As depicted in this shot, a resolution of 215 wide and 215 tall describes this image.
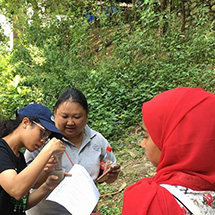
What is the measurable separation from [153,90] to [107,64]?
58.4 inches

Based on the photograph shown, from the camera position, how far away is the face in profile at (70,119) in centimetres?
227

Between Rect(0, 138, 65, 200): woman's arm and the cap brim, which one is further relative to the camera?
the cap brim

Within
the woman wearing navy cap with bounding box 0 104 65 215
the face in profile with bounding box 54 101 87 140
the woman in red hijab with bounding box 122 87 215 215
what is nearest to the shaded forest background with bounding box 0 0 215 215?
the face in profile with bounding box 54 101 87 140

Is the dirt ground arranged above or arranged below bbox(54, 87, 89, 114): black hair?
below

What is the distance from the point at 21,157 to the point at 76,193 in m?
0.44

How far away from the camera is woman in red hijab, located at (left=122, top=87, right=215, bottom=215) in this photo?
119 cm

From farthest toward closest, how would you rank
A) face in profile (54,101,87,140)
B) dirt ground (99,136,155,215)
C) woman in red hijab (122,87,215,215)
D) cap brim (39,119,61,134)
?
dirt ground (99,136,155,215) → face in profile (54,101,87,140) → cap brim (39,119,61,134) → woman in red hijab (122,87,215,215)

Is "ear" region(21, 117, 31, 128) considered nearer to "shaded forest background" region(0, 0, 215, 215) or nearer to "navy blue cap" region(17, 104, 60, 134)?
"navy blue cap" region(17, 104, 60, 134)

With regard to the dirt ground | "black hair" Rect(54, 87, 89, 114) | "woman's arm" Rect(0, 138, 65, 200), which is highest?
"black hair" Rect(54, 87, 89, 114)

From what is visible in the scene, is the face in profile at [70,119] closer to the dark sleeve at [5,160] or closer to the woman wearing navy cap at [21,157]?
the woman wearing navy cap at [21,157]

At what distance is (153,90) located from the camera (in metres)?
5.68

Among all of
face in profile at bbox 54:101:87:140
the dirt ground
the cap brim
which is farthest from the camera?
the dirt ground

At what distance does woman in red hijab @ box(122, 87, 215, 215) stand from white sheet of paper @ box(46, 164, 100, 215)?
0.54 meters

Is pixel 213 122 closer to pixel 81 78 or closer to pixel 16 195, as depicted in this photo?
pixel 16 195
